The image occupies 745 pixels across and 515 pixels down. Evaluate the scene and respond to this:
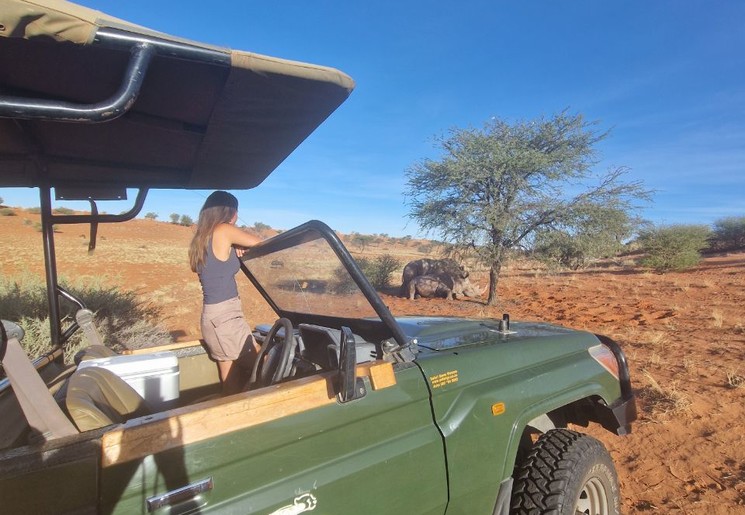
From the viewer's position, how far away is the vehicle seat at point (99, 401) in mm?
1376

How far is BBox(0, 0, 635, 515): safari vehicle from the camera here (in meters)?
1.21

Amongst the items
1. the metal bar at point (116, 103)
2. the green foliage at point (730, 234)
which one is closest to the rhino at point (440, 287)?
the metal bar at point (116, 103)

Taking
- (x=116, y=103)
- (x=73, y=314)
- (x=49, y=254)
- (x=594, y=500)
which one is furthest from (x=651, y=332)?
(x=73, y=314)

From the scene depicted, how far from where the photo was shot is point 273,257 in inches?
97.6

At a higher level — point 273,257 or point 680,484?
point 273,257

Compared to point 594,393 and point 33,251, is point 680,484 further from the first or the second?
point 33,251

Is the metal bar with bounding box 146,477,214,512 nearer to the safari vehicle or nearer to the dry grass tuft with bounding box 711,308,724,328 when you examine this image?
the safari vehicle

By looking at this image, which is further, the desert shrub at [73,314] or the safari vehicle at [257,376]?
the desert shrub at [73,314]

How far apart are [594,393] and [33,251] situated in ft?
78.0

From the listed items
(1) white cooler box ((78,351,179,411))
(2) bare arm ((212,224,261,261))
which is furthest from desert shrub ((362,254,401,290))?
(1) white cooler box ((78,351,179,411))

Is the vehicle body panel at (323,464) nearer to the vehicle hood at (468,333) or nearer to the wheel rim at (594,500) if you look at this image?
the vehicle hood at (468,333)

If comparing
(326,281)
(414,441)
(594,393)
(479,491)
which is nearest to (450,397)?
(414,441)

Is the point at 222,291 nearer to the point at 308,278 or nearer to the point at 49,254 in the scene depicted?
the point at 308,278

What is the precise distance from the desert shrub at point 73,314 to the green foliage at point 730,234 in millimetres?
42706
